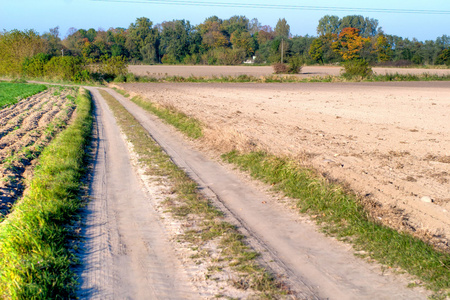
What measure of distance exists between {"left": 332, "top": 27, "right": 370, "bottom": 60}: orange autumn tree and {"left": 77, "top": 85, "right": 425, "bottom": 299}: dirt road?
102m

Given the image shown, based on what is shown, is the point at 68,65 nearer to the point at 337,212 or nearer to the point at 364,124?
the point at 364,124

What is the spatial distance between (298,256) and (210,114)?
15.7m

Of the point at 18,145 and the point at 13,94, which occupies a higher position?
the point at 13,94

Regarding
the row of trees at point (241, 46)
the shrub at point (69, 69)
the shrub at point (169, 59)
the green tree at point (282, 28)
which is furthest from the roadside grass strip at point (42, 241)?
the green tree at point (282, 28)

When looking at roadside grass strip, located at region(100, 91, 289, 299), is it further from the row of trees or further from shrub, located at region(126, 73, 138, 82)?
the row of trees

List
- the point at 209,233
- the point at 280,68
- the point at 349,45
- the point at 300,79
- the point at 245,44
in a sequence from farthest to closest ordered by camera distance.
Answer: the point at 245,44
the point at 349,45
the point at 280,68
the point at 300,79
the point at 209,233

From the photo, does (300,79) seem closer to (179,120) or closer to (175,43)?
(179,120)

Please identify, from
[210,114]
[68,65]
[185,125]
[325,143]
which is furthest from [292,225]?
[68,65]

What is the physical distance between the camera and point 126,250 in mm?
5688

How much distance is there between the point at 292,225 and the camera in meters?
6.62

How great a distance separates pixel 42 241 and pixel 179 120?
42.4ft

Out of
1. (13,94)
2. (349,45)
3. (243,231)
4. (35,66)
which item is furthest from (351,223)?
(349,45)

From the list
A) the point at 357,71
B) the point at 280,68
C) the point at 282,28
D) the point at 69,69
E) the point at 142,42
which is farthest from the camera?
the point at 282,28

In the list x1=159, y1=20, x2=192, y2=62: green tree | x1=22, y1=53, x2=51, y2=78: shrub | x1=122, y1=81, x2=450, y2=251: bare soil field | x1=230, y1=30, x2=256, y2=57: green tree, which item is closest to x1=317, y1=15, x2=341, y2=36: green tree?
x1=230, y1=30, x2=256, y2=57: green tree
